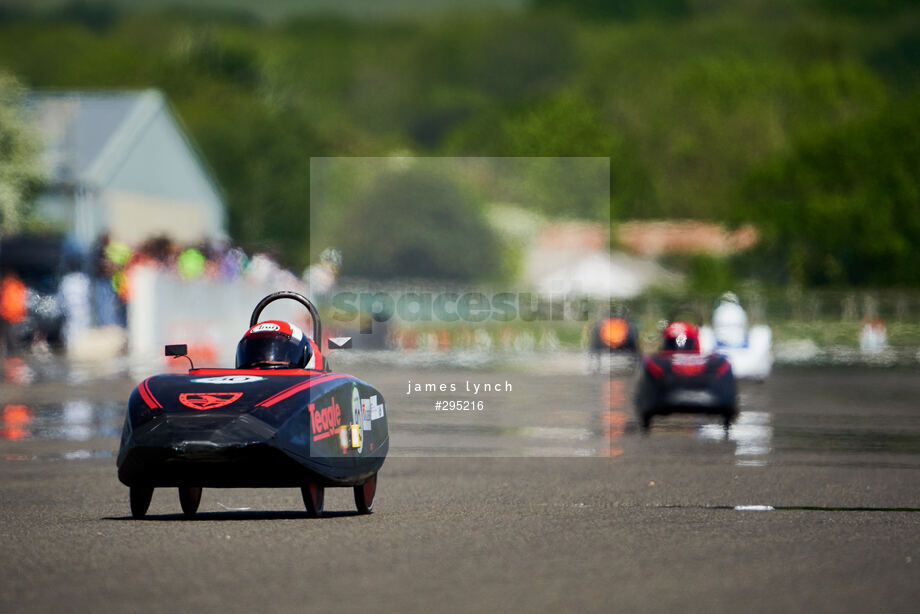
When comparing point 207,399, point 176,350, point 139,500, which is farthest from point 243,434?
point 176,350

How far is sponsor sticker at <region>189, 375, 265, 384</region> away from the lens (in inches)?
445

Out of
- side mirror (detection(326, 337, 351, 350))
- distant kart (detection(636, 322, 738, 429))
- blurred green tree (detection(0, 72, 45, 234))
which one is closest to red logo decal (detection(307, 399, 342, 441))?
side mirror (detection(326, 337, 351, 350))

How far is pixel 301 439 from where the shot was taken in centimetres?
1097

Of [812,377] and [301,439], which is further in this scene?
[812,377]

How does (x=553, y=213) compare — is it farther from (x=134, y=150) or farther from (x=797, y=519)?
(x=797, y=519)

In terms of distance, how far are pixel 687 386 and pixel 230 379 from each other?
34.2 feet

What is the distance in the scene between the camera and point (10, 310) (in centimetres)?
4028

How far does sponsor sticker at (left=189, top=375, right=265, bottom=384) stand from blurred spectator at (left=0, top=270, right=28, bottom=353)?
28602 mm

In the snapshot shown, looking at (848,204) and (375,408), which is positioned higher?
(848,204)

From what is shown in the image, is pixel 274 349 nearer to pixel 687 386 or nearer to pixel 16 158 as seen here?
pixel 687 386

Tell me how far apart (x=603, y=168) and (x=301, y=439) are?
107167 millimetres

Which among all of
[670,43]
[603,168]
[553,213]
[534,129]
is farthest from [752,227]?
[670,43]

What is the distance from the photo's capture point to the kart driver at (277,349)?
39.9 feet

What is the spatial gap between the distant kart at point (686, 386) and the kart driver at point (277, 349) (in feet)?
30.1
